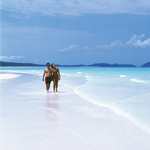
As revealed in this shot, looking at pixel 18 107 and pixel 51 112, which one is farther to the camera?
pixel 18 107

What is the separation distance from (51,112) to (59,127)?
1831 millimetres

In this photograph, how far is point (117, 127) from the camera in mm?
5832

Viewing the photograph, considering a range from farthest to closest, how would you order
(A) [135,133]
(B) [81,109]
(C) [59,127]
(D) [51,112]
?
(B) [81,109] < (D) [51,112] < (C) [59,127] < (A) [135,133]

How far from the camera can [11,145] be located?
446 cm

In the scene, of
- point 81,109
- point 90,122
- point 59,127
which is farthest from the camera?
point 81,109

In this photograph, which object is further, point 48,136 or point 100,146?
point 48,136

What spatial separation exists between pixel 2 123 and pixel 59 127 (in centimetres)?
141

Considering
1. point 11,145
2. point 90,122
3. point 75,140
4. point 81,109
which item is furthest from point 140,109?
point 11,145

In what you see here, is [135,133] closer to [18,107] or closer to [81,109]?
[81,109]

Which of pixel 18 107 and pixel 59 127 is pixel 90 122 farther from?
pixel 18 107

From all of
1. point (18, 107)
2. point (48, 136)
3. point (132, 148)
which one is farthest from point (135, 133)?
point (18, 107)

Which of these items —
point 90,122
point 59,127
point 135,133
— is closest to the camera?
point 135,133

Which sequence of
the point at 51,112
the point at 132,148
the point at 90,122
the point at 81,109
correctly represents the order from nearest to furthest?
1. the point at 132,148
2. the point at 90,122
3. the point at 51,112
4. the point at 81,109

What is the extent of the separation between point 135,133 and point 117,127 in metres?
0.56
